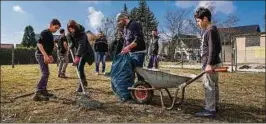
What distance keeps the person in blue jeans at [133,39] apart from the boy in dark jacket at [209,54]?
4.38 feet

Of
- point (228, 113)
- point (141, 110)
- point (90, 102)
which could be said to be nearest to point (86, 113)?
point (90, 102)

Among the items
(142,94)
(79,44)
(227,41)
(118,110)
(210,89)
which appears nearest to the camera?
(210,89)

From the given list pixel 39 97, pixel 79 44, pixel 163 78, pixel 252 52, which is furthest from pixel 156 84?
pixel 252 52

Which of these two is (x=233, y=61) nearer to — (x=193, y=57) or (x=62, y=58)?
(x=193, y=57)

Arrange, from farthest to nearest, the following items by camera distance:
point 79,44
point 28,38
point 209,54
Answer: point 28,38, point 79,44, point 209,54

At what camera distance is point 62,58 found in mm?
13102

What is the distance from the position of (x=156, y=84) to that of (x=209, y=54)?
116cm

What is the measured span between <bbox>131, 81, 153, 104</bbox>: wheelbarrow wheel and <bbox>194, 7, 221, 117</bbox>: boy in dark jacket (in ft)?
3.44

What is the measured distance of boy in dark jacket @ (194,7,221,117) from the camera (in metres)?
6.27

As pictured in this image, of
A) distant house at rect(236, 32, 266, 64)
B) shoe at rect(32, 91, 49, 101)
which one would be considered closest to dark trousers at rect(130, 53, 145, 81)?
shoe at rect(32, 91, 49, 101)

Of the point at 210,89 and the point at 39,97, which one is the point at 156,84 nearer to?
the point at 210,89

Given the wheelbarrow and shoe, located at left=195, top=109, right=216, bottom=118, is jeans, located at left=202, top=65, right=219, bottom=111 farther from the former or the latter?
the wheelbarrow

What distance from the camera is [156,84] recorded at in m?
6.96

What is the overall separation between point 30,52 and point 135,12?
18.1m
